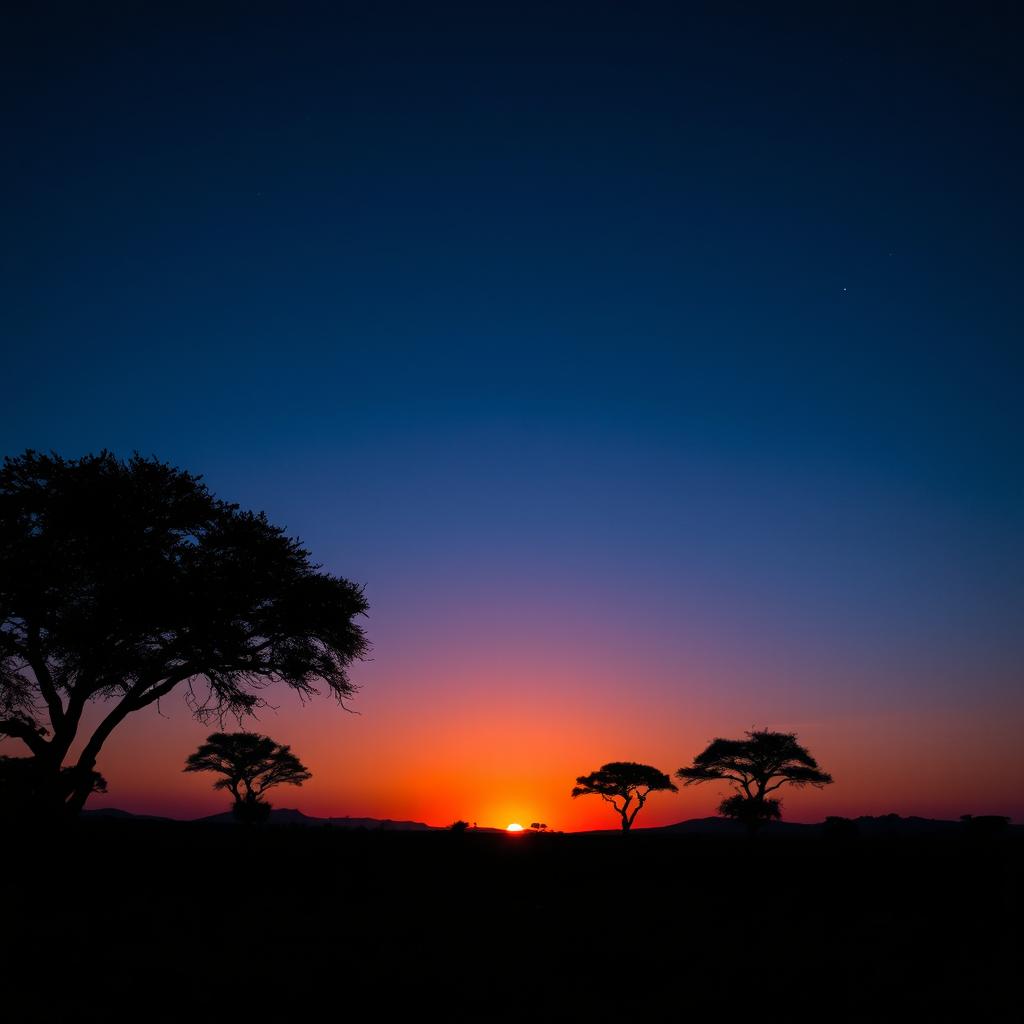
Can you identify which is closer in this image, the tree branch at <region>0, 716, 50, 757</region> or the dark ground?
the dark ground

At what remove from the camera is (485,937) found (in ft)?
31.9

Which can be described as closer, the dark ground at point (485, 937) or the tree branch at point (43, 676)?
the dark ground at point (485, 937)

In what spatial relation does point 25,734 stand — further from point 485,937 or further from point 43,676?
point 485,937

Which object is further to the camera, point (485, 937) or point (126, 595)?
point (126, 595)

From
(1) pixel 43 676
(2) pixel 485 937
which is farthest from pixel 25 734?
(2) pixel 485 937

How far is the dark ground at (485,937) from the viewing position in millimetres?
7332

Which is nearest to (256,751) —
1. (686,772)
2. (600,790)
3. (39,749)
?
(600,790)

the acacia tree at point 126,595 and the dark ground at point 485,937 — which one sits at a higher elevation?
the acacia tree at point 126,595

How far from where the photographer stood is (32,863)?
522 inches

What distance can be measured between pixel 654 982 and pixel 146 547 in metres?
19.5

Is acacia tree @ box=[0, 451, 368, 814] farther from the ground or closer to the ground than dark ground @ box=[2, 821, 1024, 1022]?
farther from the ground

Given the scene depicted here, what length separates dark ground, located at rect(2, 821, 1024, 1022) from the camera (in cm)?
733

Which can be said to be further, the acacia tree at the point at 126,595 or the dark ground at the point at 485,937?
the acacia tree at the point at 126,595

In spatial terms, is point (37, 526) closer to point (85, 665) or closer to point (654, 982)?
point (85, 665)
